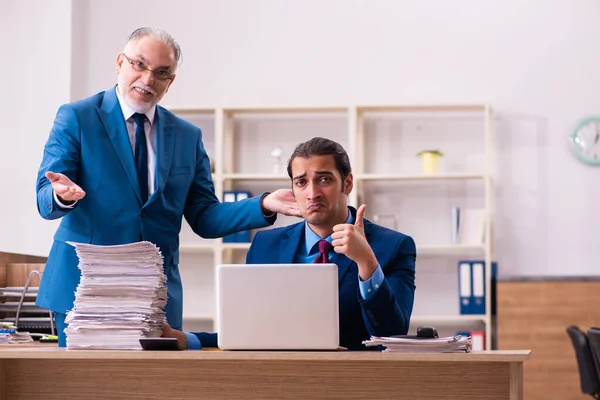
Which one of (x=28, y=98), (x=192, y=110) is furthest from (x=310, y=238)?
(x=28, y=98)

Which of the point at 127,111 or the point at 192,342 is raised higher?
the point at 127,111

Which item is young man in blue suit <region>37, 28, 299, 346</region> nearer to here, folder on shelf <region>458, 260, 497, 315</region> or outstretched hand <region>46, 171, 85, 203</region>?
outstretched hand <region>46, 171, 85, 203</region>

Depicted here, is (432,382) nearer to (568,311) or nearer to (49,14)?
→ (568,311)

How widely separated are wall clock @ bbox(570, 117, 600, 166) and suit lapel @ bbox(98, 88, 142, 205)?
416 cm

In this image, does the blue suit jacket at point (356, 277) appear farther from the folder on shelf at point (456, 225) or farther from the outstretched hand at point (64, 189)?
the folder on shelf at point (456, 225)

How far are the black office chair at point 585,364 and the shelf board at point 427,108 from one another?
1.59 meters

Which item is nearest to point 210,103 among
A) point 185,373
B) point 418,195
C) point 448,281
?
point 418,195

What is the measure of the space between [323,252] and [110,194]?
2.04 ft

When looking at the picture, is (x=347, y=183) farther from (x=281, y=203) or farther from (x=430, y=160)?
(x=430, y=160)

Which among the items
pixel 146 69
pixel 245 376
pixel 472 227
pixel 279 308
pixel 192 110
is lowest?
pixel 245 376

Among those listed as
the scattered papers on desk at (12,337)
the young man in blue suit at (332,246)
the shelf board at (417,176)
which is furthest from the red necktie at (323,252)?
the shelf board at (417,176)

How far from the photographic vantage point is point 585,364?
515cm

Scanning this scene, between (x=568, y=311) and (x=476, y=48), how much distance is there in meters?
1.86

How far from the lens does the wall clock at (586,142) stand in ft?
20.0
